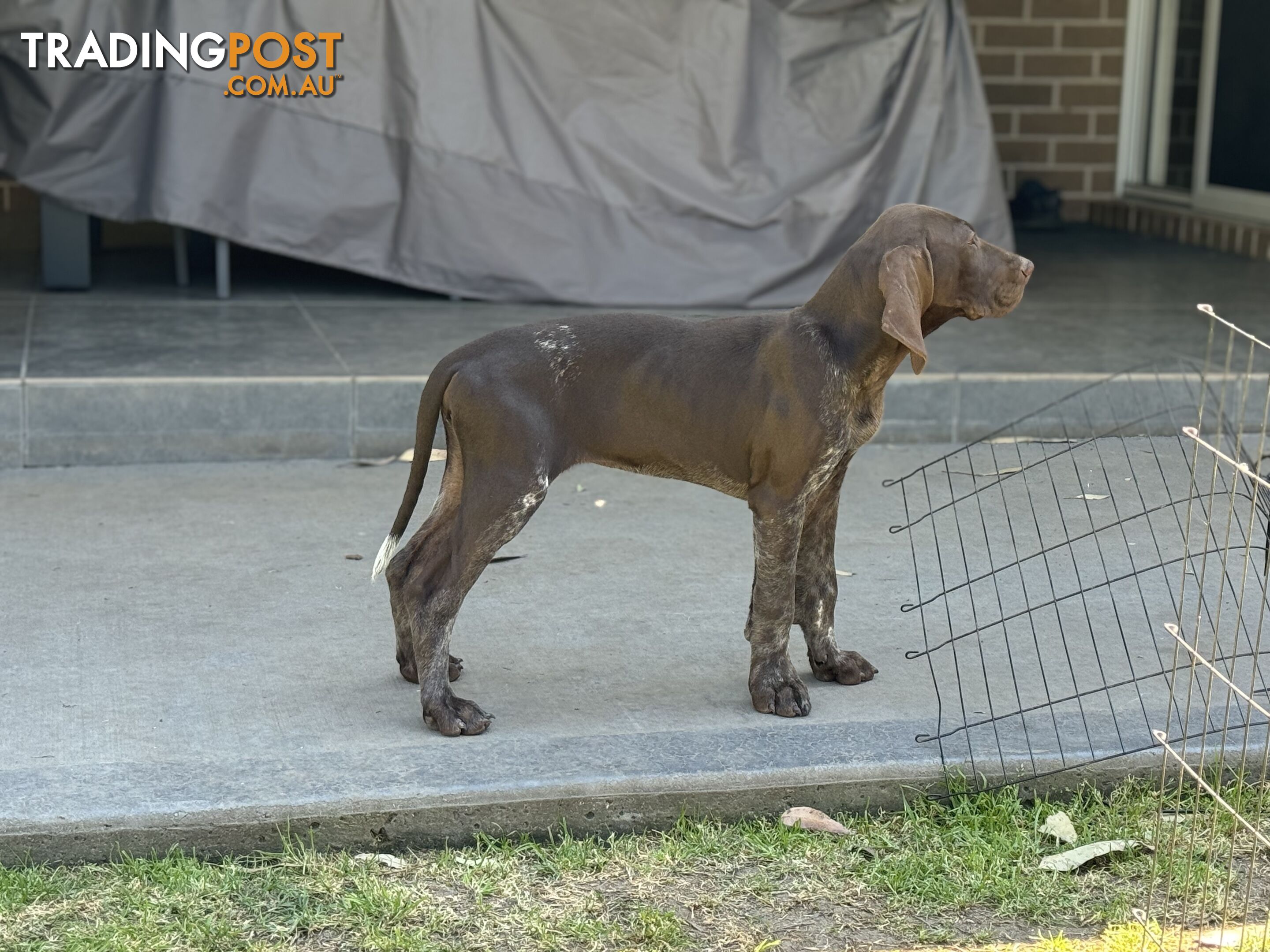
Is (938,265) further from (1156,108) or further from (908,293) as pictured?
(1156,108)

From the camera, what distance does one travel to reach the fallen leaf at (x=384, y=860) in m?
2.94

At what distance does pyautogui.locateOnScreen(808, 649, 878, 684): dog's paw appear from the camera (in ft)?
12.0

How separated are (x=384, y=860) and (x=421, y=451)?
950 mm

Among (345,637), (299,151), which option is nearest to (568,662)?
(345,637)

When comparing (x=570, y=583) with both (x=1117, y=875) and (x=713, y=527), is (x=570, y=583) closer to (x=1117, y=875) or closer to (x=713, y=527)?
(x=713, y=527)

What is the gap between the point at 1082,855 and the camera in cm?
299

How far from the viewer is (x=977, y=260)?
322 centimetres

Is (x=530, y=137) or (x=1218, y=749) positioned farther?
(x=530, y=137)

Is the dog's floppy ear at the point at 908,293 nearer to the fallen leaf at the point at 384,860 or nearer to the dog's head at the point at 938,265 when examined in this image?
the dog's head at the point at 938,265

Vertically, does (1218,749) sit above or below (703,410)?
below

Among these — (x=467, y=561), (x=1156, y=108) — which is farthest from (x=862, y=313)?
(x=1156, y=108)

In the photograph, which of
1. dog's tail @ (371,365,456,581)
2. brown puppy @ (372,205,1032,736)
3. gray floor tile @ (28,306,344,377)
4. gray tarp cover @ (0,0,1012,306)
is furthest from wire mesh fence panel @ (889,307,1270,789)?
gray floor tile @ (28,306,344,377)
